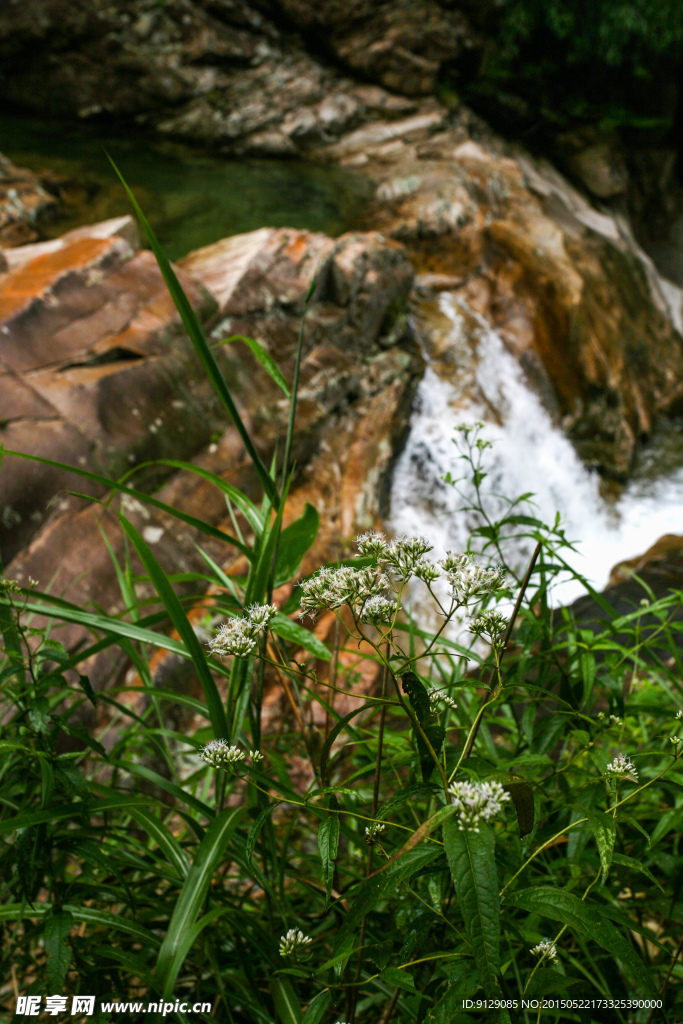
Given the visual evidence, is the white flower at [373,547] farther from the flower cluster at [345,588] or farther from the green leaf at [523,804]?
the green leaf at [523,804]

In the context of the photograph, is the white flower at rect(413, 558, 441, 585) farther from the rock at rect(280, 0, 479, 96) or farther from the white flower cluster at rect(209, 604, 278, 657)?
the rock at rect(280, 0, 479, 96)

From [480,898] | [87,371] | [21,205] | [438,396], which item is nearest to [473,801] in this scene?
[480,898]

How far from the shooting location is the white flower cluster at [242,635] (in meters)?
0.86

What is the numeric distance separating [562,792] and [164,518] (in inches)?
95.4

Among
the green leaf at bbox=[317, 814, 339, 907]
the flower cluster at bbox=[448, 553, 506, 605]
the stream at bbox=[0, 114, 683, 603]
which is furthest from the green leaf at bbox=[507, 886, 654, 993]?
the stream at bbox=[0, 114, 683, 603]

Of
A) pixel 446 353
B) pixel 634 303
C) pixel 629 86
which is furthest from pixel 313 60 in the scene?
pixel 446 353

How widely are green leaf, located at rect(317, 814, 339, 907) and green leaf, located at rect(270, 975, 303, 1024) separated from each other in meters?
0.32

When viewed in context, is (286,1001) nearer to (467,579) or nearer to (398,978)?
(398,978)

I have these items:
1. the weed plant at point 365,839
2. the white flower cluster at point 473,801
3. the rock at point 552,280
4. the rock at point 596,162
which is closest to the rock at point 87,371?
the weed plant at point 365,839

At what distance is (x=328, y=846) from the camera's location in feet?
2.72

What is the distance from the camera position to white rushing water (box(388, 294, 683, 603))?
4980 millimetres

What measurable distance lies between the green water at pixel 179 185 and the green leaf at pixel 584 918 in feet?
20.5

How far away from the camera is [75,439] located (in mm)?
3002

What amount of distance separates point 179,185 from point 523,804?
874 cm
